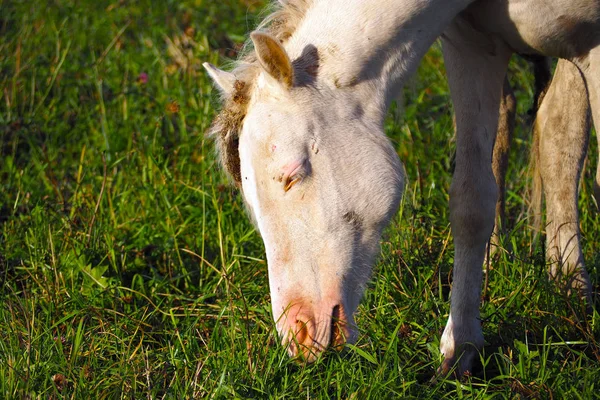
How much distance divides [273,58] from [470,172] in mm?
1105

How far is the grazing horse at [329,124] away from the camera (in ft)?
9.16

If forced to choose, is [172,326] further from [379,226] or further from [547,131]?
[547,131]

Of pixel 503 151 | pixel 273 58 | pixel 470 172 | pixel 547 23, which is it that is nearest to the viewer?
pixel 273 58

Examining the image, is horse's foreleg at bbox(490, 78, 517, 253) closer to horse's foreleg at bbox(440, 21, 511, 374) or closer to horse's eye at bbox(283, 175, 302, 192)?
horse's foreleg at bbox(440, 21, 511, 374)

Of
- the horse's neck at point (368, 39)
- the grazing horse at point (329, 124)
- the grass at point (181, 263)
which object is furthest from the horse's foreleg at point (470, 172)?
the horse's neck at point (368, 39)

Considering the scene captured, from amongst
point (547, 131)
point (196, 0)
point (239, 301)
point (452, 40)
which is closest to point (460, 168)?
point (452, 40)

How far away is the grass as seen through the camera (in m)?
2.91

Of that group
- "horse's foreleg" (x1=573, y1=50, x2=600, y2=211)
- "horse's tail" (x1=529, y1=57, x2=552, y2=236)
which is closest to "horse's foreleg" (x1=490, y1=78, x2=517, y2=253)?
"horse's tail" (x1=529, y1=57, x2=552, y2=236)

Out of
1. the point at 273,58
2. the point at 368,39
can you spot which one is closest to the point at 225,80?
the point at 273,58

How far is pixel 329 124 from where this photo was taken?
112 inches

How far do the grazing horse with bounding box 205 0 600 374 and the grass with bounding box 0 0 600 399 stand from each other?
0.26 metres

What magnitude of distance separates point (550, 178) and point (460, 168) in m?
0.73

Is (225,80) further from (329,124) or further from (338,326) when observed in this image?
(338,326)

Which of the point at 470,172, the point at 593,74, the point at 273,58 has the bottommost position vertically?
the point at 470,172
